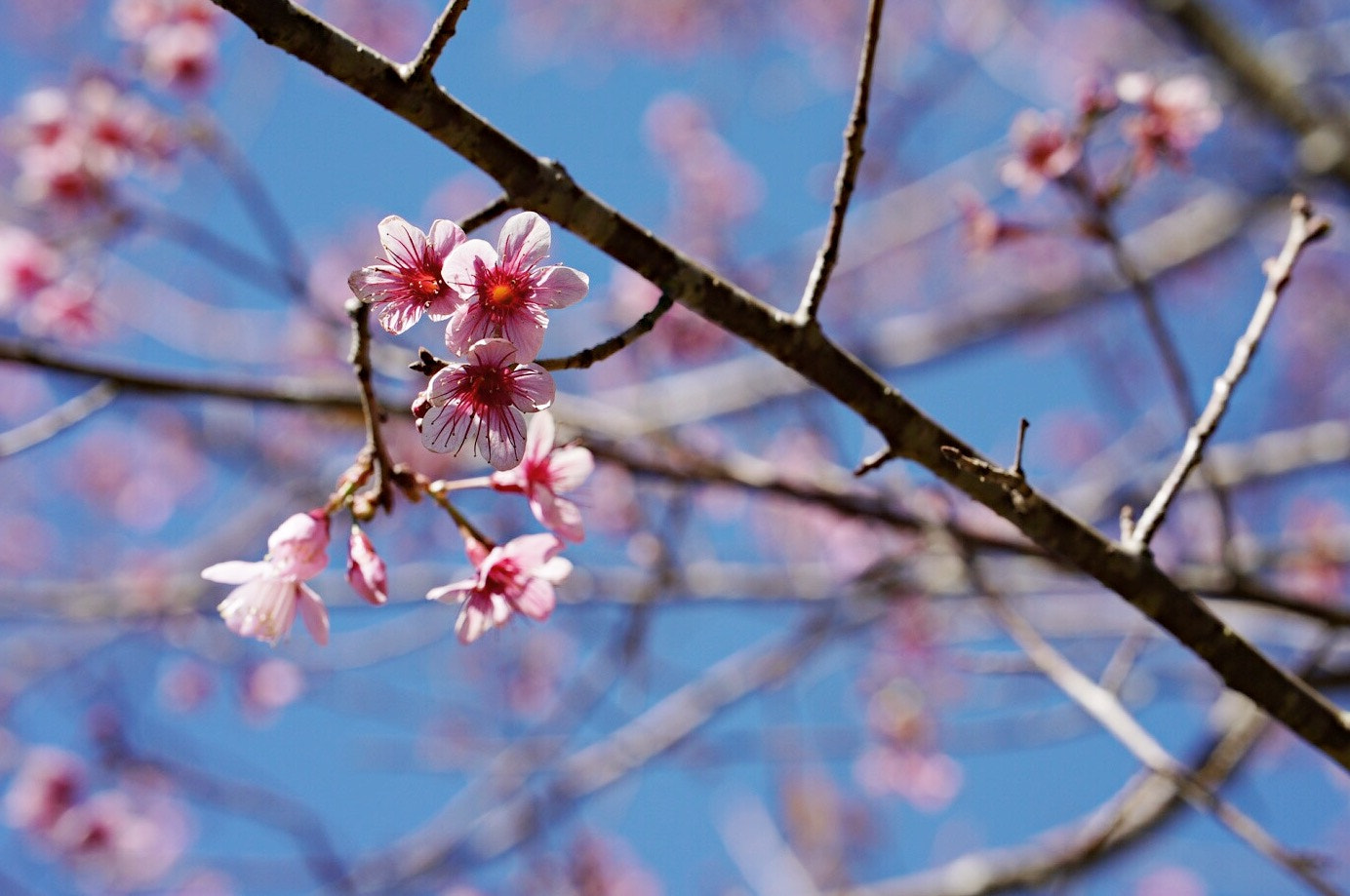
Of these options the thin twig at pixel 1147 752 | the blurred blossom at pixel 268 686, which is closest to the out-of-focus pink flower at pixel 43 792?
the blurred blossom at pixel 268 686

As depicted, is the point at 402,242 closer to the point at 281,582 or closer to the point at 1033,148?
the point at 281,582

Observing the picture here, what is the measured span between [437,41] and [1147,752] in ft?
4.72

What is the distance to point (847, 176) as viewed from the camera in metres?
1.31

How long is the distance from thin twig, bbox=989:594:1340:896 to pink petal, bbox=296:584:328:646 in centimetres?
112

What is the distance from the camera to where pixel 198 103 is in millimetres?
2994

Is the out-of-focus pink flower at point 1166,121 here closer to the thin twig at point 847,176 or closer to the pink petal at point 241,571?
the thin twig at point 847,176

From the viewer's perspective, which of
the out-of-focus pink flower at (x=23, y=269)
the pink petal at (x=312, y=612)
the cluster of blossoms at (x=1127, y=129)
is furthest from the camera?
the out-of-focus pink flower at (x=23, y=269)

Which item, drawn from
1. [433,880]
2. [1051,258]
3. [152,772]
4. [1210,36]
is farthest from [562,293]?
[1051,258]

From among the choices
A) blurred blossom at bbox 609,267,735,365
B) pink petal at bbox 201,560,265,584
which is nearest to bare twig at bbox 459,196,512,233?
pink petal at bbox 201,560,265,584

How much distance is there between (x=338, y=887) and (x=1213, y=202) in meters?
4.31

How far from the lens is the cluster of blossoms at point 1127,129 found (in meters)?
2.00

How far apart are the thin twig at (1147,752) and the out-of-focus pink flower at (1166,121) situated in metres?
1.00

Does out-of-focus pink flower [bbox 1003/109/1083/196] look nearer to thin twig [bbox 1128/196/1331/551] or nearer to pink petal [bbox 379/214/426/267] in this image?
thin twig [bbox 1128/196/1331/551]

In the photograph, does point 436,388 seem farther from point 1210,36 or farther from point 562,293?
point 1210,36
